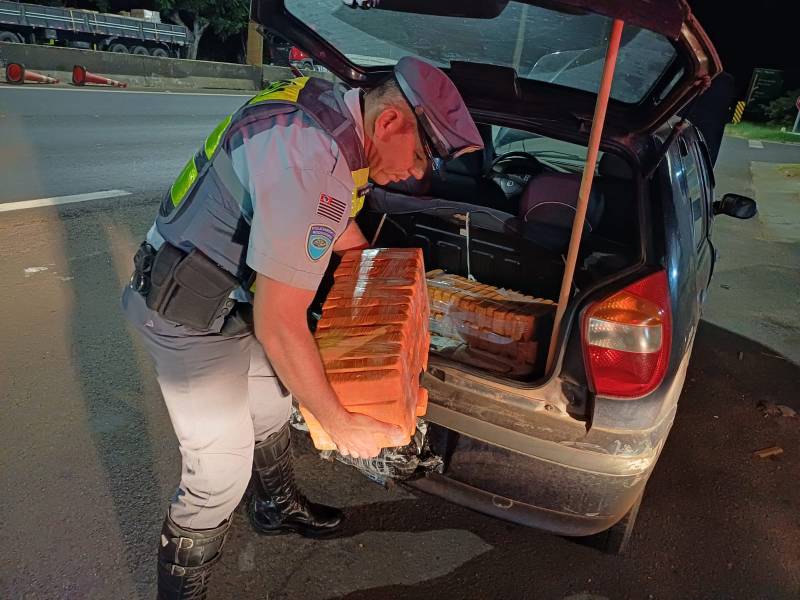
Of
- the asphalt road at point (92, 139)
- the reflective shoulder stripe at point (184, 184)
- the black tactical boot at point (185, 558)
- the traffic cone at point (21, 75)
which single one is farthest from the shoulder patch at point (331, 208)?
the traffic cone at point (21, 75)

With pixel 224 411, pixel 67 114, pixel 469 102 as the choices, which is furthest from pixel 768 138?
pixel 224 411

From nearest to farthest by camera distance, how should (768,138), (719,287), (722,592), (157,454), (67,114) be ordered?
(722,592)
(157,454)
(719,287)
(67,114)
(768,138)

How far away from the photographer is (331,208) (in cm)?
139

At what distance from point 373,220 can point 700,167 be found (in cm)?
166

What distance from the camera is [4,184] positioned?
19.2ft

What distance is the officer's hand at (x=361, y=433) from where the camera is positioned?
1.53 metres

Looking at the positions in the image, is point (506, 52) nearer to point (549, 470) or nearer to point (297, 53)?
point (297, 53)

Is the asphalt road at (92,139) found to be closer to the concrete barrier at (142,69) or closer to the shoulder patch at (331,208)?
the concrete barrier at (142,69)

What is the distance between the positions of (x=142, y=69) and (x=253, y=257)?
17138 mm

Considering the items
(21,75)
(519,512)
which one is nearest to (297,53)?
(519,512)

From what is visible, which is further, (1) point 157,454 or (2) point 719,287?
(2) point 719,287

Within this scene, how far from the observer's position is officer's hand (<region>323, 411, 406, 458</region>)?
1.53 metres

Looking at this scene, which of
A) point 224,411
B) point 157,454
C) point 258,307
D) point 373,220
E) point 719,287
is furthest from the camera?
point 719,287

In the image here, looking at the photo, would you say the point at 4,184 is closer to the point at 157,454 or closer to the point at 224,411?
the point at 157,454
